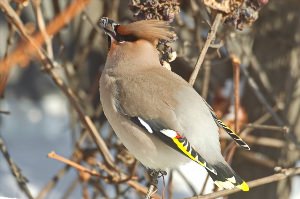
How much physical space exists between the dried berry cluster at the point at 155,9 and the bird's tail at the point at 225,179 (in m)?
0.55

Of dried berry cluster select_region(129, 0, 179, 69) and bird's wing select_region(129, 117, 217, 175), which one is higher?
dried berry cluster select_region(129, 0, 179, 69)

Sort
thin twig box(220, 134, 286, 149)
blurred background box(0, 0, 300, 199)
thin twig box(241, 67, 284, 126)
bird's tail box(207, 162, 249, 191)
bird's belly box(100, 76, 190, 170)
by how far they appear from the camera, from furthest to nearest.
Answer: thin twig box(220, 134, 286, 149) → thin twig box(241, 67, 284, 126) → blurred background box(0, 0, 300, 199) → bird's belly box(100, 76, 190, 170) → bird's tail box(207, 162, 249, 191)

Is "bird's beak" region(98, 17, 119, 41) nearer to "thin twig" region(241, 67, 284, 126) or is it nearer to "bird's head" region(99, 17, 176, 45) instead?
"bird's head" region(99, 17, 176, 45)

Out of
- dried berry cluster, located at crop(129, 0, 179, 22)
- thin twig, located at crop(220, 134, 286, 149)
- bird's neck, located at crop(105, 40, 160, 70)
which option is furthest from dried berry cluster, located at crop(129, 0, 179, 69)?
thin twig, located at crop(220, 134, 286, 149)

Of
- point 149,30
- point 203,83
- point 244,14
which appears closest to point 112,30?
point 149,30

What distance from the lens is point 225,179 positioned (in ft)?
8.18

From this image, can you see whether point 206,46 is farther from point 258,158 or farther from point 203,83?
point 258,158

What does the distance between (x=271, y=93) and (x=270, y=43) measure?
0.33m

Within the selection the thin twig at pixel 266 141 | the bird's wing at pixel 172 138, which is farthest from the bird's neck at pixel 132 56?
the thin twig at pixel 266 141

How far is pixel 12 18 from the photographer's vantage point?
3.01 meters

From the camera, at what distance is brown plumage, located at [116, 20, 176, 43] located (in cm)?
249

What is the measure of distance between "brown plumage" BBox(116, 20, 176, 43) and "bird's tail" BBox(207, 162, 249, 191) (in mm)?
481

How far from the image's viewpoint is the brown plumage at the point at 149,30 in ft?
8.16

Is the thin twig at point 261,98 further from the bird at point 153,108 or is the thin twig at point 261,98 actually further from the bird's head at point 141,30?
the bird's head at point 141,30
